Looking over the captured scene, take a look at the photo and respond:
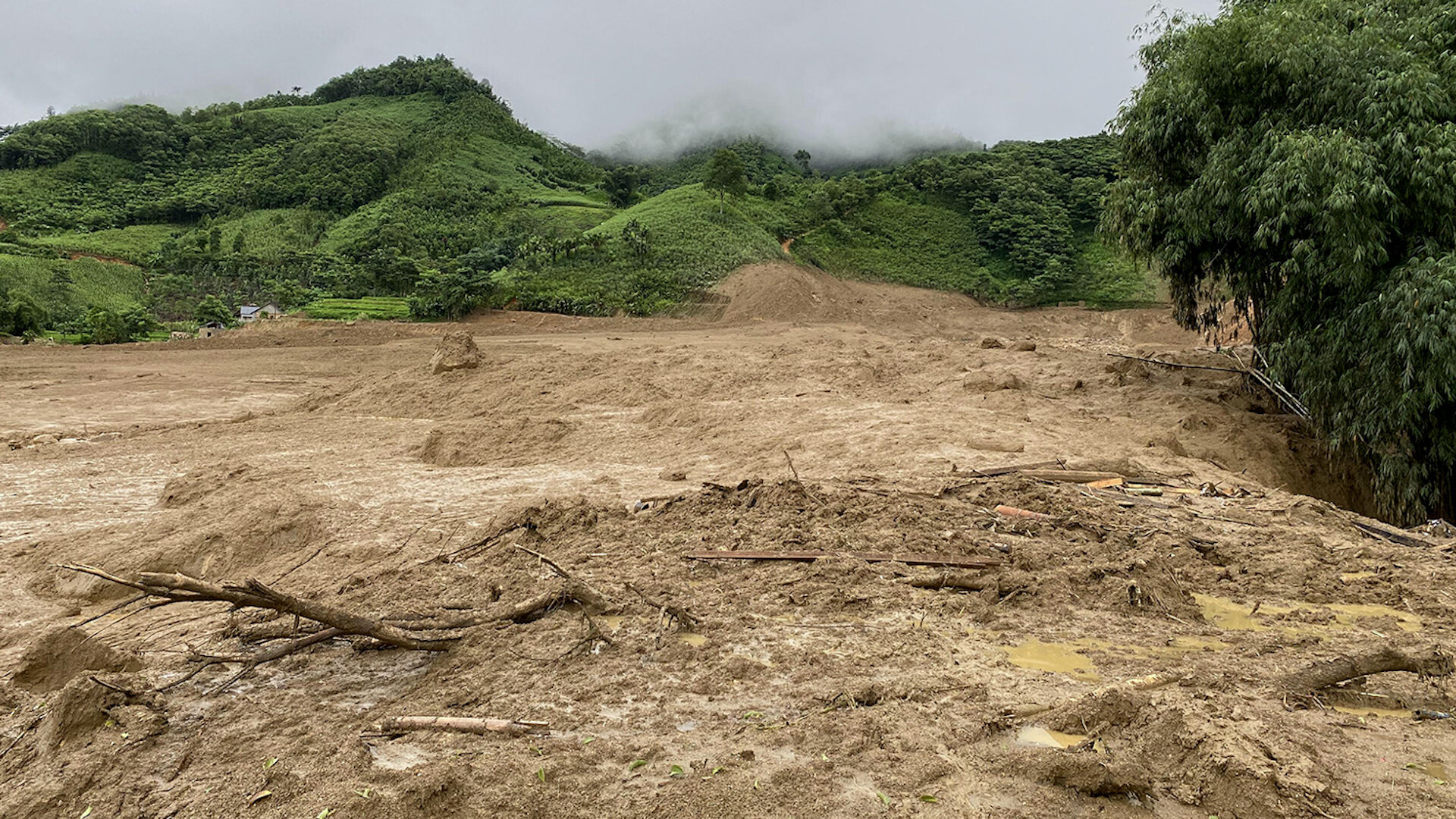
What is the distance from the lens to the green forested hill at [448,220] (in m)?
31.9

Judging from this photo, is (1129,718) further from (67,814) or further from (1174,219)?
(1174,219)

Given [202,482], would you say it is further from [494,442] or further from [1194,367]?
[1194,367]

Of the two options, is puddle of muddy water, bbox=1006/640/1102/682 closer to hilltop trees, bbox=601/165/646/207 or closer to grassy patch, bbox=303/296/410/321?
grassy patch, bbox=303/296/410/321

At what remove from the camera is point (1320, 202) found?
8258mm

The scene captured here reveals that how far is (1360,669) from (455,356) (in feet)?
42.7

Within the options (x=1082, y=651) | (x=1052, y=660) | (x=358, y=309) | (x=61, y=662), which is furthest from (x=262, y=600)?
(x=358, y=309)

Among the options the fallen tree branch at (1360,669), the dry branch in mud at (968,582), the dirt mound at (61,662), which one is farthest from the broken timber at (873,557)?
the dirt mound at (61,662)

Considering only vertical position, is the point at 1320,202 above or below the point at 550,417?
above

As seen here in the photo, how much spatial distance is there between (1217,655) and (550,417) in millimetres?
8136

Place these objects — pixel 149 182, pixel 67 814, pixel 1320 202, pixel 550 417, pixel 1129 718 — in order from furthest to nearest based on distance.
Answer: pixel 149 182, pixel 550 417, pixel 1320 202, pixel 1129 718, pixel 67 814

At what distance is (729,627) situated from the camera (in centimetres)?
370

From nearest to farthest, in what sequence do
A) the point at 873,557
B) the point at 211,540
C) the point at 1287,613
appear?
1. the point at 1287,613
2. the point at 873,557
3. the point at 211,540

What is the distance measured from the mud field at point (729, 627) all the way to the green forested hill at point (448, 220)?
22.3 meters

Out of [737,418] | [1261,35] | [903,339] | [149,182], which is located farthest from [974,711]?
[149,182]
